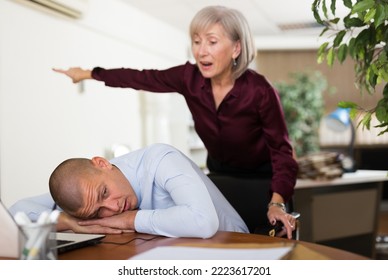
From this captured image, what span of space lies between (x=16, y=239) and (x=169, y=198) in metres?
0.49

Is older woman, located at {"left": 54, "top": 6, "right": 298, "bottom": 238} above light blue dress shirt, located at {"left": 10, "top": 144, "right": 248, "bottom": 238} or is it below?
above

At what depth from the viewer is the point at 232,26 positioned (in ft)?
6.02

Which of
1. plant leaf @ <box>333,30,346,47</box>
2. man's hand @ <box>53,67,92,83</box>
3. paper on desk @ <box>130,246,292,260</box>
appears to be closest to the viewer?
paper on desk @ <box>130,246,292,260</box>

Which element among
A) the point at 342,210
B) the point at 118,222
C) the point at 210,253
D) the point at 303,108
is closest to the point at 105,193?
the point at 118,222

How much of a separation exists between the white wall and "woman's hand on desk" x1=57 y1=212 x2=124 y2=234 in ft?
1.64

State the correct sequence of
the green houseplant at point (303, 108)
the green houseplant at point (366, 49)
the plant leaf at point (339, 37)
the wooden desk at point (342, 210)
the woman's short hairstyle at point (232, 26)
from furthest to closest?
1. the green houseplant at point (303, 108)
2. the wooden desk at point (342, 210)
3. the woman's short hairstyle at point (232, 26)
4. the plant leaf at point (339, 37)
5. the green houseplant at point (366, 49)

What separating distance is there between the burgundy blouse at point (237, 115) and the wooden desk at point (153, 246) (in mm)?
577

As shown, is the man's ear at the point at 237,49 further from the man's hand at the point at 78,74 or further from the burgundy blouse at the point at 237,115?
the man's hand at the point at 78,74

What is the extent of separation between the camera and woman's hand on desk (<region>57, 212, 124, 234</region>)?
4.35ft

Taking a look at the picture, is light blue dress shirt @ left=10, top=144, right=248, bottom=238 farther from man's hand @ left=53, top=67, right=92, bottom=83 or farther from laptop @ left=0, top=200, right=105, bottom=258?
man's hand @ left=53, top=67, right=92, bottom=83

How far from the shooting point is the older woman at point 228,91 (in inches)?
71.5

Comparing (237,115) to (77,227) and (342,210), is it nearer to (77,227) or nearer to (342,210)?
(77,227)

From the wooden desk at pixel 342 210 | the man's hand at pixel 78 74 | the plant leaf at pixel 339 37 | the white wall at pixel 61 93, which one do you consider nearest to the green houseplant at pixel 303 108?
the wooden desk at pixel 342 210

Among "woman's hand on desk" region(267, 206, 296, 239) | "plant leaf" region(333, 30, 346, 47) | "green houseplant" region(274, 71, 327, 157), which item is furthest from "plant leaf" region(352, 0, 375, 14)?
"green houseplant" region(274, 71, 327, 157)
